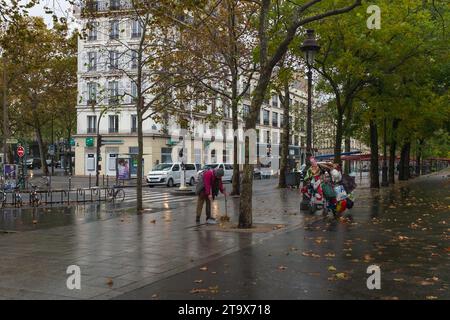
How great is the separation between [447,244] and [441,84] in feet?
79.2

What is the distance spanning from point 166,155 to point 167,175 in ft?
63.7

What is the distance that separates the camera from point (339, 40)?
22.8 metres

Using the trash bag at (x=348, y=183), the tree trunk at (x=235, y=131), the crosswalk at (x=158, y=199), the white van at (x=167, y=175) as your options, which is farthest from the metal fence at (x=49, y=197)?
the white van at (x=167, y=175)

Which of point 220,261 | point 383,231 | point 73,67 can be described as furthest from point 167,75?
point 73,67

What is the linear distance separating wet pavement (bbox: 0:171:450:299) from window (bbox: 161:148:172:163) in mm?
41868

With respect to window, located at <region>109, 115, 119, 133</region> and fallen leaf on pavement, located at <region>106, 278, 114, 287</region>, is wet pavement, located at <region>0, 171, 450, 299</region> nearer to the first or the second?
fallen leaf on pavement, located at <region>106, 278, 114, 287</region>

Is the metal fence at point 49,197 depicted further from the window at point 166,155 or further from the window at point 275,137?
the window at point 275,137

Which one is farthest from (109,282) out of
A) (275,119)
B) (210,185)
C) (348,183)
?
(275,119)

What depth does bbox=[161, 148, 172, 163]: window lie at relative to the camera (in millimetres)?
56750

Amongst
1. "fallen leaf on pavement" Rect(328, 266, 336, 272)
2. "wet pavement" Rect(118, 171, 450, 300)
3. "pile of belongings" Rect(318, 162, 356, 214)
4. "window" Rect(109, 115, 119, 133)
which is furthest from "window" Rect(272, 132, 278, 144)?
"fallen leaf on pavement" Rect(328, 266, 336, 272)

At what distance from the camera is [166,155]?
5741cm

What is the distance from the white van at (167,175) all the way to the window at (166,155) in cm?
1698

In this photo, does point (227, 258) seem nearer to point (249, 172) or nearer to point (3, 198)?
point (249, 172)
